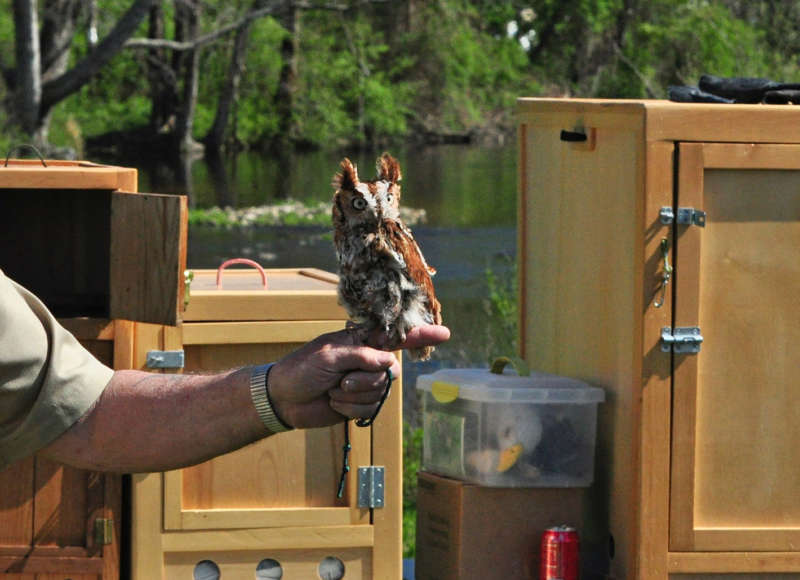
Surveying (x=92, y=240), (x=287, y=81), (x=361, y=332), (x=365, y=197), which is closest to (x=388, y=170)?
(x=365, y=197)

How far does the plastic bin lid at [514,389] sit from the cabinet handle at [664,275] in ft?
1.40

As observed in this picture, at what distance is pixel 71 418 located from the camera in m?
2.45

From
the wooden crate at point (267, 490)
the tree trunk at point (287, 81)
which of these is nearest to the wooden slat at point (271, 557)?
the wooden crate at point (267, 490)

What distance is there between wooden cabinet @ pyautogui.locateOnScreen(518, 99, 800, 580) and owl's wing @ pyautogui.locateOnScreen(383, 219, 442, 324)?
4.86 ft

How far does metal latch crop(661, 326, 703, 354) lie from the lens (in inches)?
147

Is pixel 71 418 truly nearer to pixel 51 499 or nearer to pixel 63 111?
pixel 51 499

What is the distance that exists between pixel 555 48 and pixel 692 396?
44.2 meters

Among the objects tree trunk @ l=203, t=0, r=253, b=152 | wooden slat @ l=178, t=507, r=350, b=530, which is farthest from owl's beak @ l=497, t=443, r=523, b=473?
tree trunk @ l=203, t=0, r=253, b=152

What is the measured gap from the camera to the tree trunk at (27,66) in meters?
23.2

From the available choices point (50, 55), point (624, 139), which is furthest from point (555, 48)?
point (624, 139)

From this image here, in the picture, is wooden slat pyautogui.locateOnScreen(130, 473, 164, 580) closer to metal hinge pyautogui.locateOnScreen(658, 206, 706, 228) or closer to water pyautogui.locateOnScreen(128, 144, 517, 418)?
metal hinge pyautogui.locateOnScreen(658, 206, 706, 228)

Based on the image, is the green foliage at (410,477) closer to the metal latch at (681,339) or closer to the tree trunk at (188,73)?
the metal latch at (681,339)

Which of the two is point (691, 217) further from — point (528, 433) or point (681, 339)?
point (528, 433)

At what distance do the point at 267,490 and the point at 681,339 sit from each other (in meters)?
1.23
